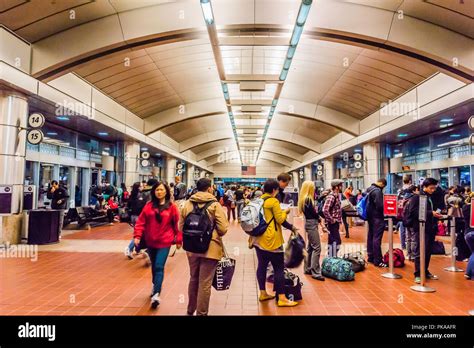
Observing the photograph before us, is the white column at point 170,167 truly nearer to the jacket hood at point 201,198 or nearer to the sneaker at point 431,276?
the sneaker at point 431,276

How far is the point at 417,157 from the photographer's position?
45.2 ft

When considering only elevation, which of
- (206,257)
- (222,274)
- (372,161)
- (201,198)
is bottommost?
(222,274)

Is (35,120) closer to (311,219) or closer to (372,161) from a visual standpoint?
(311,219)

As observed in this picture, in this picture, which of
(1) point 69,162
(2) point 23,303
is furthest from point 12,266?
(1) point 69,162

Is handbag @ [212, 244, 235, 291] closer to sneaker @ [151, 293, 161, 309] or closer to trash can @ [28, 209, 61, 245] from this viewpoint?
sneaker @ [151, 293, 161, 309]

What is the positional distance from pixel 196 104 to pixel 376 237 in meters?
12.5

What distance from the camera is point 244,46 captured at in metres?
9.75

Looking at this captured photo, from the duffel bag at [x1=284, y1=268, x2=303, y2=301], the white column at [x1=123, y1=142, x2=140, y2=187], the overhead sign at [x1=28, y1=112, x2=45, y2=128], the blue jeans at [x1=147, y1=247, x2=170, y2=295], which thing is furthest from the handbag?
the white column at [x1=123, y1=142, x2=140, y2=187]

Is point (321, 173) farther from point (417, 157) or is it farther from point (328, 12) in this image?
point (328, 12)

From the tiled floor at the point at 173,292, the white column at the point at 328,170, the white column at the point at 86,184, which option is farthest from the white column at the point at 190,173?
the tiled floor at the point at 173,292

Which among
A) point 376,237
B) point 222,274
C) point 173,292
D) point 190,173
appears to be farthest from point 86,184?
point 190,173

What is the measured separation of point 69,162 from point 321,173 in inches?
710

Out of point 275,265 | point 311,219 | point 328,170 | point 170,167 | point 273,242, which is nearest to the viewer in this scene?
point 273,242

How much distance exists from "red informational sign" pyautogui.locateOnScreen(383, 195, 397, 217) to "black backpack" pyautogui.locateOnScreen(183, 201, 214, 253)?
11.8ft
